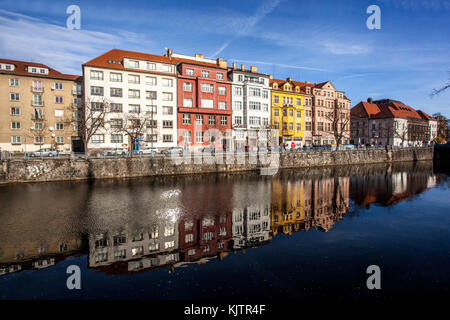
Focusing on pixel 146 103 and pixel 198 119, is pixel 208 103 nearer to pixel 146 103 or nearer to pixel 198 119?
pixel 198 119

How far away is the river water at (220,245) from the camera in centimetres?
883

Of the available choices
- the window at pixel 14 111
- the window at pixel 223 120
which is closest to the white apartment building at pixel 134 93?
the window at pixel 223 120

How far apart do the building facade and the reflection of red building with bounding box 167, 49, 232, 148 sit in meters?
55.1

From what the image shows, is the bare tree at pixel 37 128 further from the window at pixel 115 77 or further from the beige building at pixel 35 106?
the window at pixel 115 77

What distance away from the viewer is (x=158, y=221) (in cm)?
1566

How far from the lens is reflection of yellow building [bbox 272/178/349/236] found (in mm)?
15800

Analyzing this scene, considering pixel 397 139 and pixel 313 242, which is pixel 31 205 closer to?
pixel 313 242

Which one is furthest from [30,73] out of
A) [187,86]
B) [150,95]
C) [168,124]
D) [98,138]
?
[187,86]

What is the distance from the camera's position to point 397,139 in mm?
86125

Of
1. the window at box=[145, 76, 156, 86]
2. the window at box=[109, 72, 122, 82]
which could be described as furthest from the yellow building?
the window at box=[109, 72, 122, 82]

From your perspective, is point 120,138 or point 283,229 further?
point 120,138
